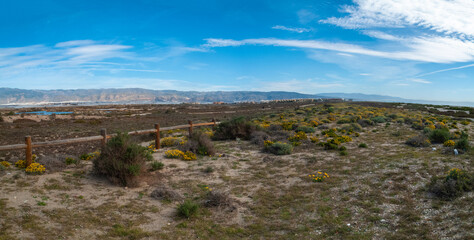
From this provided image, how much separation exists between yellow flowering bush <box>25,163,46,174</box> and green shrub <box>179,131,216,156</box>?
19.9ft

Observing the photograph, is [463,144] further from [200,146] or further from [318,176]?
[200,146]

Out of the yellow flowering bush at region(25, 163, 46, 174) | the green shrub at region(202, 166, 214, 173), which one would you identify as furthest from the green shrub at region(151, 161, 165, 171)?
the yellow flowering bush at region(25, 163, 46, 174)

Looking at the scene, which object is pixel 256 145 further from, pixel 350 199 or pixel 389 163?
pixel 350 199

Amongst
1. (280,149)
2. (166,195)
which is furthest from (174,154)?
(280,149)

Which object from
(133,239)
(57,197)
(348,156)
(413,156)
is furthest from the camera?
(348,156)

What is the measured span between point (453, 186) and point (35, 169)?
12.7 metres

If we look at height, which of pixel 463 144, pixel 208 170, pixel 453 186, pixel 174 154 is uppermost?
pixel 463 144

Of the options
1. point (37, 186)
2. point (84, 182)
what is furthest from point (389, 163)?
point (37, 186)

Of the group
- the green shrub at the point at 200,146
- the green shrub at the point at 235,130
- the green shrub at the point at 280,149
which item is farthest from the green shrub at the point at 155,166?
the green shrub at the point at 235,130

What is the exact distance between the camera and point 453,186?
6.80 m

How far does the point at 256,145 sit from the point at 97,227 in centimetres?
1120

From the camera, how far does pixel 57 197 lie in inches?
279

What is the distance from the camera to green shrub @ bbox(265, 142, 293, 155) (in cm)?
1361

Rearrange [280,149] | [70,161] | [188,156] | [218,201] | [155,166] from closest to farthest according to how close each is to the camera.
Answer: [218,201]
[70,161]
[155,166]
[188,156]
[280,149]
